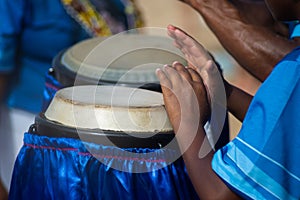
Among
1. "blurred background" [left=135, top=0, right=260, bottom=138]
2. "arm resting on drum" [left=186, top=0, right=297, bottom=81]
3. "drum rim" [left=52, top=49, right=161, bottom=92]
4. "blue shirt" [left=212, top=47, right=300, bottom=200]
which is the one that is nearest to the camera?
"blue shirt" [left=212, top=47, right=300, bottom=200]

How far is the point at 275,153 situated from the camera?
1.16m

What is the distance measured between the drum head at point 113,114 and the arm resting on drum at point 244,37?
0.46m

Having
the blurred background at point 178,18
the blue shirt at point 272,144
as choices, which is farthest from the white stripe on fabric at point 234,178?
the blurred background at point 178,18

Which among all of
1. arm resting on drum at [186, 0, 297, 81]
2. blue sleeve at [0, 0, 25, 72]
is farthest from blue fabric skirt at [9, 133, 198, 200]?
blue sleeve at [0, 0, 25, 72]

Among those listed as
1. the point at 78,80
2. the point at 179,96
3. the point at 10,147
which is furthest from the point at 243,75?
the point at 179,96

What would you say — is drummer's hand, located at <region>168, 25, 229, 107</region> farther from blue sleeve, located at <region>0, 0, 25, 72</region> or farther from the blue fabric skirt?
blue sleeve, located at <region>0, 0, 25, 72</region>

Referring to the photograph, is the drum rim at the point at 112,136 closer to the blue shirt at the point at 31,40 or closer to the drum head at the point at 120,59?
the drum head at the point at 120,59

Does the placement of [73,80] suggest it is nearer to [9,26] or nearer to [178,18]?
[9,26]

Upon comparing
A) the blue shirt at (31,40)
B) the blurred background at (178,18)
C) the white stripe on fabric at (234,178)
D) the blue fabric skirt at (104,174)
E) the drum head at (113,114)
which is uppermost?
the drum head at (113,114)

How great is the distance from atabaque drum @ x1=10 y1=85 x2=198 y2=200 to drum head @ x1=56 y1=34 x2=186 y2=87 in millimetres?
189

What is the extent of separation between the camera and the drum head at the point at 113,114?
4.50 ft

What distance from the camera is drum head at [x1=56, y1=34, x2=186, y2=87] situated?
162 centimetres

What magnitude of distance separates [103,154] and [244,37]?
25.7 inches

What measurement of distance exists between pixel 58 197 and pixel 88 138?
5.6 inches
